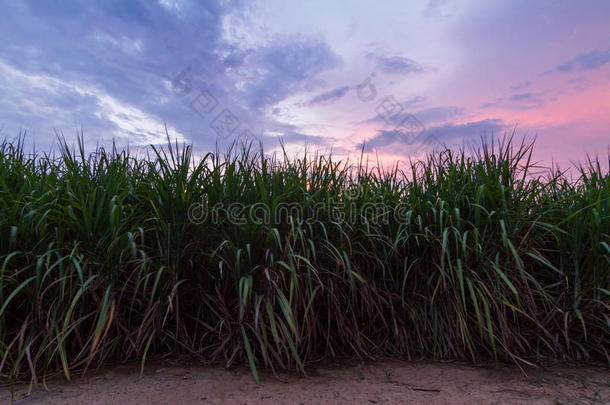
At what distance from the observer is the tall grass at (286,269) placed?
89.9 inches

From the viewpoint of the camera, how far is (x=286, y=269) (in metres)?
2.39

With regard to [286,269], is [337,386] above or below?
below

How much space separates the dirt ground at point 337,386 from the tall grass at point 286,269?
13cm

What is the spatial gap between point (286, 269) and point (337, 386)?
754 mm

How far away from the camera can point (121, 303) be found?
242cm

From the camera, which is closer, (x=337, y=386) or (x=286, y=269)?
(x=337, y=386)

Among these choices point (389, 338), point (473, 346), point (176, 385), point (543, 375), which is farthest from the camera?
point (389, 338)

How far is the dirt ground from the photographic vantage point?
1.94 metres

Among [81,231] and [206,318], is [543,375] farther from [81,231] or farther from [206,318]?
[81,231]

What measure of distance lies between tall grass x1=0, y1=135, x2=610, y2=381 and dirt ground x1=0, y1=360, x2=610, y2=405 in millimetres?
134

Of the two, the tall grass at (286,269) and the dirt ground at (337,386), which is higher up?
the tall grass at (286,269)

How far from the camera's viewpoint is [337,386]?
210 centimetres

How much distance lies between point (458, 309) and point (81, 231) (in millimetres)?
2514

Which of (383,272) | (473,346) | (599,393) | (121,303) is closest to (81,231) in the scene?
(121,303)
